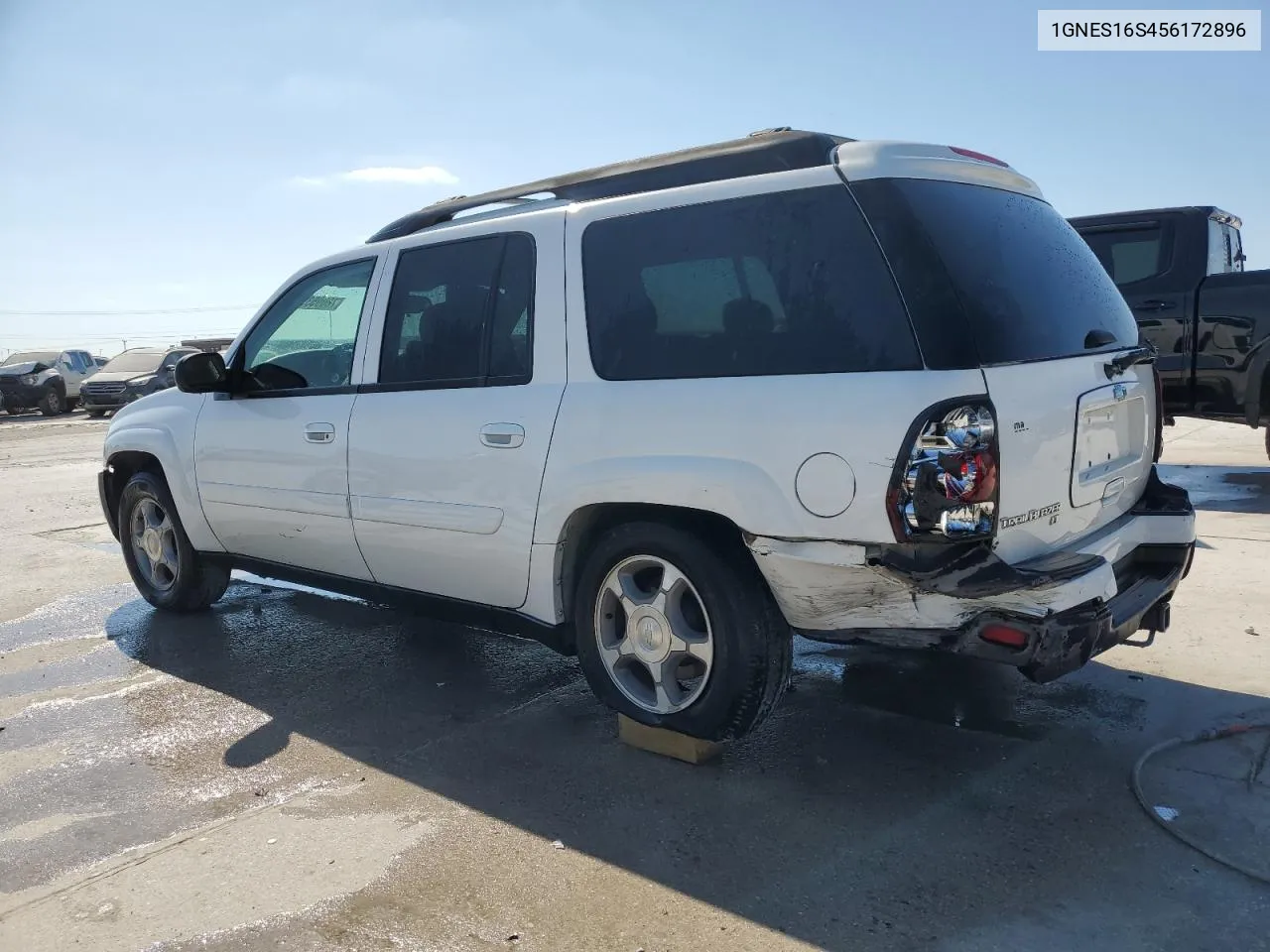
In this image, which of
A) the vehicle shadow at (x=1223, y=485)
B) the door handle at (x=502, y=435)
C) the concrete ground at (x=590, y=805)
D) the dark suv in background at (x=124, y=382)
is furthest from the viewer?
the dark suv in background at (x=124, y=382)

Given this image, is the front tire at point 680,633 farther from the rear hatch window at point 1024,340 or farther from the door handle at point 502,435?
the rear hatch window at point 1024,340

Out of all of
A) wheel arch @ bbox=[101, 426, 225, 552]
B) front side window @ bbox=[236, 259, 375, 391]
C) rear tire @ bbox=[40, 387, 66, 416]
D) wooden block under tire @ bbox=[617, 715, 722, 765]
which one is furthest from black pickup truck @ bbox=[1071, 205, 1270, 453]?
rear tire @ bbox=[40, 387, 66, 416]

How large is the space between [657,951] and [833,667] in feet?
7.48

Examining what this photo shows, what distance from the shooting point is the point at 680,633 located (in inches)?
143

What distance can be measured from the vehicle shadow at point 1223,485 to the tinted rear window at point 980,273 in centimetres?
532

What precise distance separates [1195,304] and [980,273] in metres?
6.10

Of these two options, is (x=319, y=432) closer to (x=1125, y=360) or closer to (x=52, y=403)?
(x=1125, y=360)

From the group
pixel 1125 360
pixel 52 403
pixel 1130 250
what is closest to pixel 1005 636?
pixel 1125 360

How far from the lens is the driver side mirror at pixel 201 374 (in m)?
4.96

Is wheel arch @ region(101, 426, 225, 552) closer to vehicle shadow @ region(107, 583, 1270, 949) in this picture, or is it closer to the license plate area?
vehicle shadow @ region(107, 583, 1270, 949)

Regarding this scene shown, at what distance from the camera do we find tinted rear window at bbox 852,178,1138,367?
10.0 ft

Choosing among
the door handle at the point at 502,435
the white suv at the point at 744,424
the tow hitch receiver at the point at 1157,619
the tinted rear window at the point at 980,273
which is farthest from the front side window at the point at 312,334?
the tow hitch receiver at the point at 1157,619

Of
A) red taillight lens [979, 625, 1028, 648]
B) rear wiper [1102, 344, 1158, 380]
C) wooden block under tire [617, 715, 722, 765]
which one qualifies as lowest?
wooden block under tire [617, 715, 722, 765]

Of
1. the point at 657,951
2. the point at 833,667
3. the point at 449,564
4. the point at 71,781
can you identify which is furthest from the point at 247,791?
the point at 833,667
